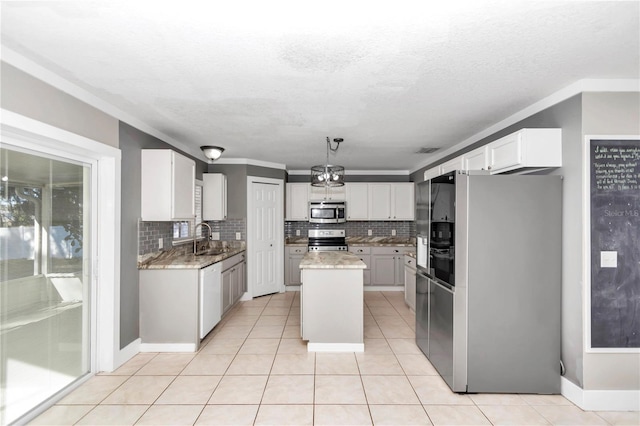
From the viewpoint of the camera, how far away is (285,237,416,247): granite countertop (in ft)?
20.3

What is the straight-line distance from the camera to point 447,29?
167 centimetres

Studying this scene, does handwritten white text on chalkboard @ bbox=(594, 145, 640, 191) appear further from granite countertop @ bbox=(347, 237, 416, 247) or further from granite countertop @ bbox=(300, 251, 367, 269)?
granite countertop @ bbox=(347, 237, 416, 247)

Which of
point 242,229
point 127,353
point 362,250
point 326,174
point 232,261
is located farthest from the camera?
point 362,250

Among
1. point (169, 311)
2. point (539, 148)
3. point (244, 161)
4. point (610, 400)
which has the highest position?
point (244, 161)

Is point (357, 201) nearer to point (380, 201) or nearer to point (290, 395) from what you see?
point (380, 201)

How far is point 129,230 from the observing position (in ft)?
10.5

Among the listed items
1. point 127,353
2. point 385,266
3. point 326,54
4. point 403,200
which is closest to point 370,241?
point 385,266

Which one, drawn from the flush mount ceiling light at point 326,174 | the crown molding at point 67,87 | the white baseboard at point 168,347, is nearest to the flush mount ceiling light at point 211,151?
the crown molding at point 67,87

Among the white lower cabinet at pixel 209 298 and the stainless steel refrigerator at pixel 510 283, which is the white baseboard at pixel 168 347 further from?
the stainless steel refrigerator at pixel 510 283

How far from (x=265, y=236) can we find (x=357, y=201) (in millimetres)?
2006

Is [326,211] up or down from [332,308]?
up

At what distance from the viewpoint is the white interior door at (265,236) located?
541cm

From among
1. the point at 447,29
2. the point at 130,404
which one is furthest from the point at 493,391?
the point at 130,404

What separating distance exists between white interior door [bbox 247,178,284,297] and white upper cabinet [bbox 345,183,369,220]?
1.41 metres
